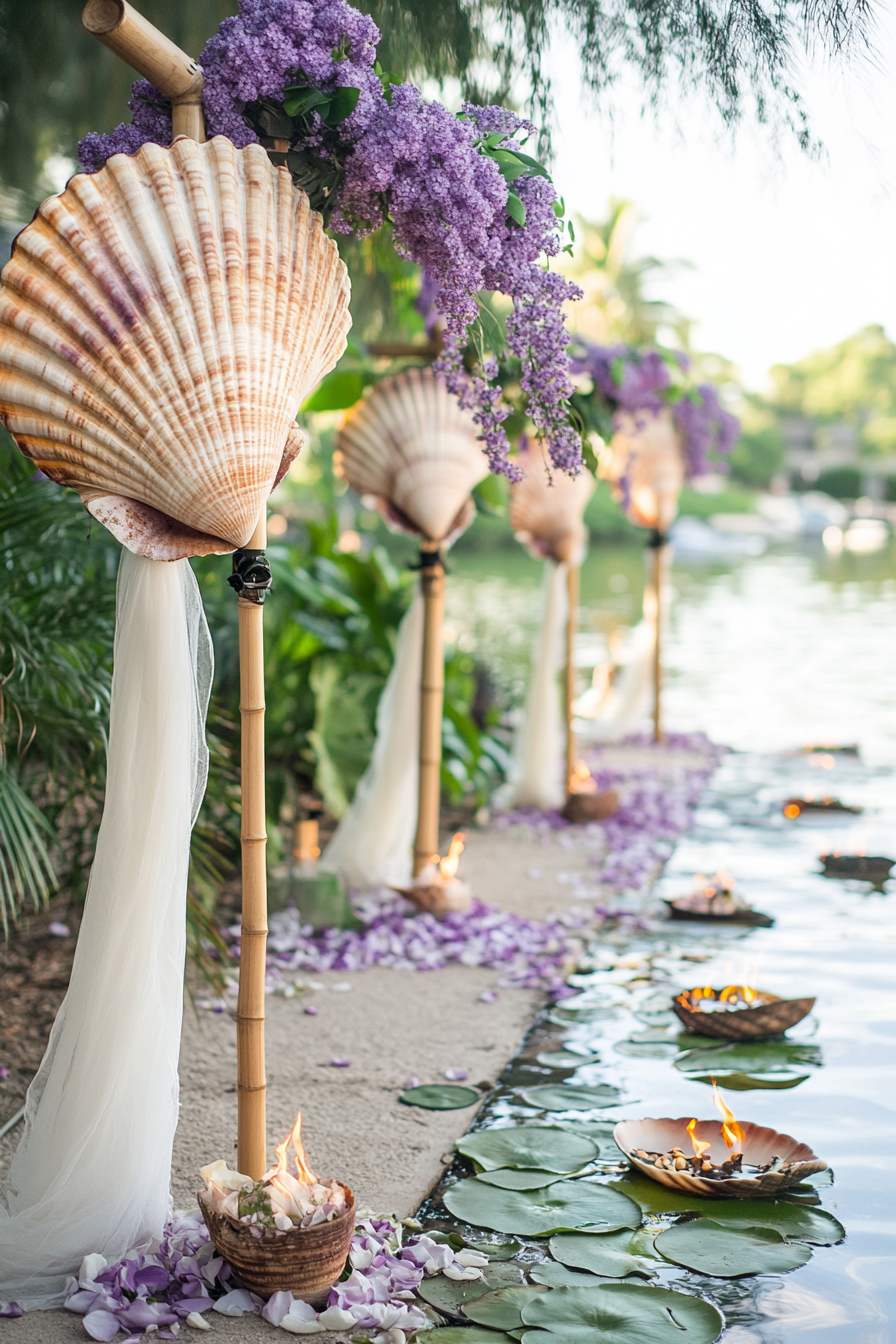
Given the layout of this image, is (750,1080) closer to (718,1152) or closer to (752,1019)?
(752,1019)

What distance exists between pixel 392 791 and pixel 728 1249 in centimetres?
241

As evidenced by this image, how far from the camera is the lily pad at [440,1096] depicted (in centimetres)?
287

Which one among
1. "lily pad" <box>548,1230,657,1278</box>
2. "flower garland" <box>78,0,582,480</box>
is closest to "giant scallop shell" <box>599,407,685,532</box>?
"flower garland" <box>78,0,582,480</box>

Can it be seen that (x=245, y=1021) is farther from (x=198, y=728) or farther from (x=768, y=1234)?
(x=768, y=1234)

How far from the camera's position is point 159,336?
189 cm

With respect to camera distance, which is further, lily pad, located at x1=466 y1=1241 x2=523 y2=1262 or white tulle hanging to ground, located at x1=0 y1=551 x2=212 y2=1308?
lily pad, located at x1=466 y1=1241 x2=523 y2=1262

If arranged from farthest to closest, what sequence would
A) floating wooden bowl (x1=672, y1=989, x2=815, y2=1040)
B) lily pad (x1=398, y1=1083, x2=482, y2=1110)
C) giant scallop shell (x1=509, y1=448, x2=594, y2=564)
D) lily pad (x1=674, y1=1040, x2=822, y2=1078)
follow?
giant scallop shell (x1=509, y1=448, x2=594, y2=564), floating wooden bowl (x1=672, y1=989, x2=815, y2=1040), lily pad (x1=674, y1=1040, x2=822, y2=1078), lily pad (x1=398, y1=1083, x2=482, y2=1110)

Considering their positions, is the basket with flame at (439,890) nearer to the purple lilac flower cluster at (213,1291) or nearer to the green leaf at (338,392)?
the green leaf at (338,392)

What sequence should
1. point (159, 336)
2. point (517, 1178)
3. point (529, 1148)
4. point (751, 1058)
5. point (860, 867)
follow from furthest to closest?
point (860, 867) < point (751, 1058) < point (529, 1148) < point (517, 1178) < point (159, 336)

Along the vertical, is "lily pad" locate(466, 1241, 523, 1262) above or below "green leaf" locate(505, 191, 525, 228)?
below

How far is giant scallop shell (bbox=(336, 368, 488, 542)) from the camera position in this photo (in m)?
4.18

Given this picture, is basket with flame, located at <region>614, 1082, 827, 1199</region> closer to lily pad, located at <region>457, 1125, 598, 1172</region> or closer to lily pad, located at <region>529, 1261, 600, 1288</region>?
lily pad, located at <region>457, 1125, 598, 1172</region>

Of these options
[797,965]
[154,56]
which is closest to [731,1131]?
[797,965]

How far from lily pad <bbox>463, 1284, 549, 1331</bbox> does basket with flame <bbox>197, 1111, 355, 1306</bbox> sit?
0.24m
